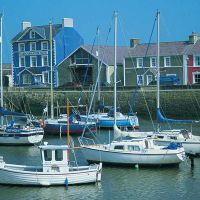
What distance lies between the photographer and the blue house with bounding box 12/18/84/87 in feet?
262

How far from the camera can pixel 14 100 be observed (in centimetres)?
7262

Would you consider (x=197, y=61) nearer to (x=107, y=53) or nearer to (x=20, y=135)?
(x=107, y=53)

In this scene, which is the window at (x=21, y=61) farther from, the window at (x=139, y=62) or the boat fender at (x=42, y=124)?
the boat fender at (x=42, y=124)

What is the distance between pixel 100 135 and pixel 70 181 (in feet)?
65.5

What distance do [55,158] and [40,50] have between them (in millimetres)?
54343

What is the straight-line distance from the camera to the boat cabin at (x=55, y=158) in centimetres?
2702

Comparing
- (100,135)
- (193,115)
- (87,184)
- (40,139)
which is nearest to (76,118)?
(100,135)

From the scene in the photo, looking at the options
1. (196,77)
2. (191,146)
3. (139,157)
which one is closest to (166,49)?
(196,77)

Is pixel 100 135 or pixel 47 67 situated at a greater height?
pixel 47 67

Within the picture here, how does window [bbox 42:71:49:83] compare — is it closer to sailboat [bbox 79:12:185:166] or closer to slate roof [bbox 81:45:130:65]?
slate roof [bbox 81:45:130:65]

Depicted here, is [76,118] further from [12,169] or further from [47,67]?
[47,67]

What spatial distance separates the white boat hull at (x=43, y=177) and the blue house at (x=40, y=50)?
52109 mm

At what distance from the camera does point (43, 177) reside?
26.6m

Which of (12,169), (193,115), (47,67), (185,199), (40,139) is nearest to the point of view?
(185,199)
